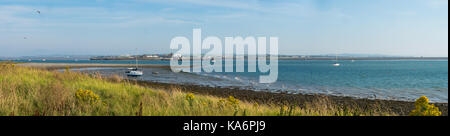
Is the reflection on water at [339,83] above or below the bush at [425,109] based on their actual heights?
below

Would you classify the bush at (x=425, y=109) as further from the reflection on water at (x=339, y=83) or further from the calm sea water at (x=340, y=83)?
the calm sea water at (x=340, y=83)

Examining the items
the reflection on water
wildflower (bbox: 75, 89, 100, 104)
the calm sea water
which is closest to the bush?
the reflection on water

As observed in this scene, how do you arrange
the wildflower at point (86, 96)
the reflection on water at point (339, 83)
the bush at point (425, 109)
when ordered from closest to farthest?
the bush at point (425, 109)
the wildflower at point (86, 96)
the reflection on water at point (339, 83)

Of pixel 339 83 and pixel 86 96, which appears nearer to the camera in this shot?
pixel 86 96

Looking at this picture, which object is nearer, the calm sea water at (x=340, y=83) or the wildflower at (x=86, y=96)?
the wildflower at (x=86, y=96)

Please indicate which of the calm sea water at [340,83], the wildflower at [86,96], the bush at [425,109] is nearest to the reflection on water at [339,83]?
the calm sea water at [340,83]

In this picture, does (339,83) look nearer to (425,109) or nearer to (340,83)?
(340,83)

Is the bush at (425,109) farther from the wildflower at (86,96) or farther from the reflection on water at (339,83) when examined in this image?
the wildflower at (86,96)

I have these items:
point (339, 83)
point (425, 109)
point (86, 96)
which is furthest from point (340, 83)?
point (86, 96)

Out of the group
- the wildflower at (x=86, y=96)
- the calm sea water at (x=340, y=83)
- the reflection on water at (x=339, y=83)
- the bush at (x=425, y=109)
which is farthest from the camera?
the reflection on water at (x=339, y=83)
